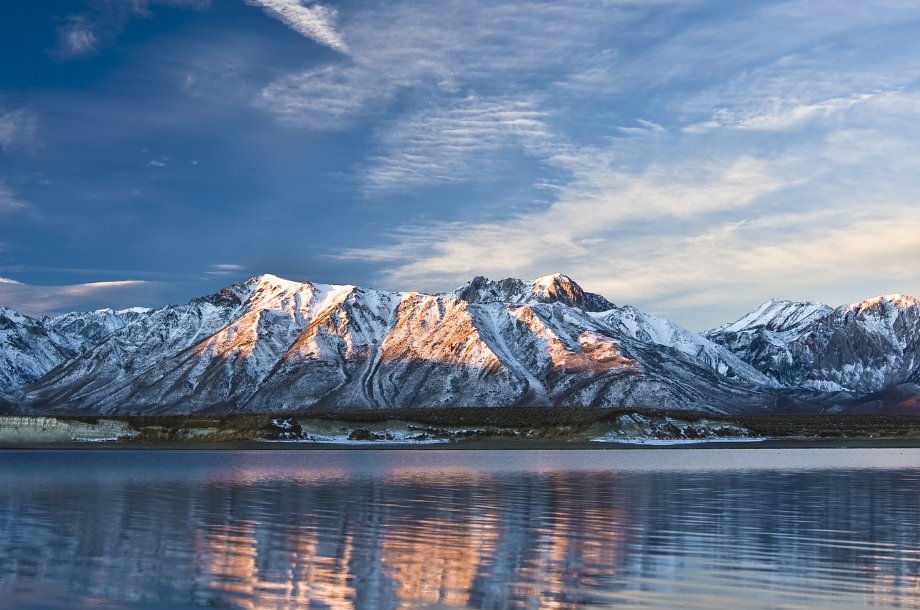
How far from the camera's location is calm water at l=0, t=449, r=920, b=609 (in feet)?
76.9

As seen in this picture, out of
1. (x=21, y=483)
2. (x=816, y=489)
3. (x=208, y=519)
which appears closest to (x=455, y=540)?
(x=208, y=519)

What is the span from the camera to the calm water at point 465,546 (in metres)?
23.4

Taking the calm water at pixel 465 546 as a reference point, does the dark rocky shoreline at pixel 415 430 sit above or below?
above

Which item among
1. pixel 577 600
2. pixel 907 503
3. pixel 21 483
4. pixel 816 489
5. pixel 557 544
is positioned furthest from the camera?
pixel 21 483

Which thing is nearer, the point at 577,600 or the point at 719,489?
the point at 577,600

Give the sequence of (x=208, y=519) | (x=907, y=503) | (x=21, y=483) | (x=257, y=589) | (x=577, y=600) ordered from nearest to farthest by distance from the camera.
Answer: (x=577, y=600), (x=257, y=589), (x=208, y=519), (x=907, y=503), (x=21, y=483)

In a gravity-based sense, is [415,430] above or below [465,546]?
above

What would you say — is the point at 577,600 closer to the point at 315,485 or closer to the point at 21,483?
the point at 315,485

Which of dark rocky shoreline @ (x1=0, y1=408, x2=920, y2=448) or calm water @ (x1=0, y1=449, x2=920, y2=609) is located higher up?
dark rocky shoreline @ (x1=0, y1=408, x2=920, y2=448)

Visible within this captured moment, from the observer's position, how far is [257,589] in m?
24.2

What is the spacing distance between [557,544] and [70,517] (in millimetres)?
22598

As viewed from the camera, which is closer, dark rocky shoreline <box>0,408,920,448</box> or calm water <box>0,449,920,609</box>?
calm water <box>0,449,920,609</box>

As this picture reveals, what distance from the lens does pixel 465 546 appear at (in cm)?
3197

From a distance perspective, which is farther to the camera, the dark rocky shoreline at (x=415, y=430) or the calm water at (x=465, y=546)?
the dark rocky shoreline at (x=415, y=430)
